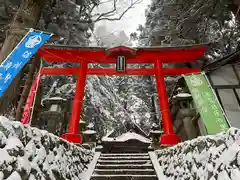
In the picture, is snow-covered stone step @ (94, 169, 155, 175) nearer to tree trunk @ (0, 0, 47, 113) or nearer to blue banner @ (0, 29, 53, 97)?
tree trunk @ (0, 0, 47, 113)

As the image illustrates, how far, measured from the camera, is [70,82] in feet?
50.4

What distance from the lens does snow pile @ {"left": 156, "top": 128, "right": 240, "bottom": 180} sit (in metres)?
2.79

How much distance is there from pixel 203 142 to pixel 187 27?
367 inches

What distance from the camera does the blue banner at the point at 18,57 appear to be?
5434mm

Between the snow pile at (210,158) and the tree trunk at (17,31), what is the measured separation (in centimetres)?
468

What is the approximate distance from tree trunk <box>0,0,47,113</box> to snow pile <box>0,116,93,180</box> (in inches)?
106

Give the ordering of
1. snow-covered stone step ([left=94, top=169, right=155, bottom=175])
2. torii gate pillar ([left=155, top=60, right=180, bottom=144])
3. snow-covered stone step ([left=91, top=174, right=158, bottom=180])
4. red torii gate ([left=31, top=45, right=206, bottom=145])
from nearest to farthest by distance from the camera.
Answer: snow-covered stone step ([left=91, top=174, right=158, bottom=180]) < snow-covered stone step ([left=94, top=169, right=155, bottom=175]) < torii gate pillar ([left=155, top=60, right=180, bottom=144]) < red torii gate ([left=31, top=45, right=206, bottom=145])

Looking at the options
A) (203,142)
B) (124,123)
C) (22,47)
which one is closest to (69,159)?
(203,142)

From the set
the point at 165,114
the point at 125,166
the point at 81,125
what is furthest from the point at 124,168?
the point at 81,125

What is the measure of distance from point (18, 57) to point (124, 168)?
4.29 m

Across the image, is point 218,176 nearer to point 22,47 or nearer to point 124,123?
point 22,47

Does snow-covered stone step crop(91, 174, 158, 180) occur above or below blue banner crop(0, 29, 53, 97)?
below

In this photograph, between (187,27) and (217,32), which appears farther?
(217,32)

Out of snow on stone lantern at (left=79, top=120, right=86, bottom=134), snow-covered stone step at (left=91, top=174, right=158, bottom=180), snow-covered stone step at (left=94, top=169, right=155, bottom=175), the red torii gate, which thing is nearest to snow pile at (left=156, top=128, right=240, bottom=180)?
snow-covered stone step at (left=91, top=174, right=158, bottom=180)
